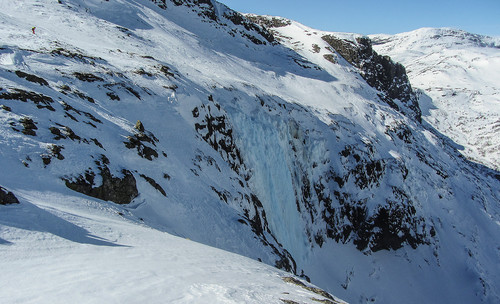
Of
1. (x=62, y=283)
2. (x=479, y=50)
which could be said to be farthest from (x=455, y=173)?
(x=479, y=50)

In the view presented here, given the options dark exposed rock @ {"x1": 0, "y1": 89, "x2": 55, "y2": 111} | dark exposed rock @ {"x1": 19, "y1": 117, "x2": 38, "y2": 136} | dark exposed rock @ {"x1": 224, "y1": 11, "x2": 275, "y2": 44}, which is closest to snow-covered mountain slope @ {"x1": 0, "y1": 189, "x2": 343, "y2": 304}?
dark exposed rock @ {"x1": 19, "y1": 117, "x2": 38, "y2": 136}

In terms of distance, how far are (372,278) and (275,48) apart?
33322 millimetres

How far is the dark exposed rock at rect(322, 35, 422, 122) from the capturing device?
5225cm

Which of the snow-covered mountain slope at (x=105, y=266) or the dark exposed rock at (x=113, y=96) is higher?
the dark exposed rock at (x=113, y=96)

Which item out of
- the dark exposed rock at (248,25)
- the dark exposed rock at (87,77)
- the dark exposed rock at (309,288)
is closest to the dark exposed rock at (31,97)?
the dark exposed rock at (87,77)

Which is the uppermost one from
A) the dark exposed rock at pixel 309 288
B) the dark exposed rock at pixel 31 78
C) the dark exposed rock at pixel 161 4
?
the dark exposed rock at pixel 161 4

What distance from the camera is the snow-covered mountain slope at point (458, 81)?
75431 mm

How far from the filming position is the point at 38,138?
984 cm

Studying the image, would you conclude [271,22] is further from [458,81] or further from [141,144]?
[458,81]

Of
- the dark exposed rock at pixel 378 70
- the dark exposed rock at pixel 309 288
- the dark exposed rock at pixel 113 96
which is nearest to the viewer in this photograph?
the dark exposed rock at pixel 309 288

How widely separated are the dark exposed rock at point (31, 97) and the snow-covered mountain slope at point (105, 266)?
4855 mm

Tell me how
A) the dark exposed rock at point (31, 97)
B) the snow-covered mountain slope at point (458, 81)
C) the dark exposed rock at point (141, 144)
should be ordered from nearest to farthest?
the dark exposed rock at point (31, 97), the dark exposed rock at point (141, 144), the snow-covered mountain slope at point (458, 81)

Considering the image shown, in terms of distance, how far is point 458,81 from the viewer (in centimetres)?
9925

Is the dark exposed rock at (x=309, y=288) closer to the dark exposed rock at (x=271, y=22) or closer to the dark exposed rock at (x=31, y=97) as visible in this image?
the dark exposed rock at (x=31, y=97)
